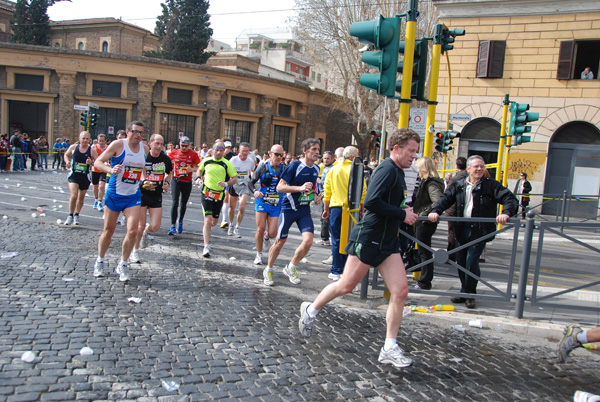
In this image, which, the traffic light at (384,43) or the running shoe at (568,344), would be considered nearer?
the running shoe at (568,344)

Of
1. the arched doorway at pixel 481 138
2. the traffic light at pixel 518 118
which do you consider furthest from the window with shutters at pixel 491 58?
the traffic light at pixel 518 118

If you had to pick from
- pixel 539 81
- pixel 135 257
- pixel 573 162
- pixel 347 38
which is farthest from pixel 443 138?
pixel 347 38

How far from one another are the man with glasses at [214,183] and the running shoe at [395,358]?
4.57 m

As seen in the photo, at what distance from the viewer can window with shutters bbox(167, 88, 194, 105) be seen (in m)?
35.5

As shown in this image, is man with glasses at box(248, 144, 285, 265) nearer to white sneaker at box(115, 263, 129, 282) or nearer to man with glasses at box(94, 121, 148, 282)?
man with glasses at box(94, 121, 148, 282)

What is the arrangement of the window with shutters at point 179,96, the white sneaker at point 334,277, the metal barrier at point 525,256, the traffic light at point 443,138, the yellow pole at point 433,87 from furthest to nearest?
the window with shutters at point 179,96 < the traffic light at point 443,138 < the yellow pole at point 433,87 < the white sneaker at point 334,277 < the metal barrier at point 525,256

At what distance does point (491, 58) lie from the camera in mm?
20406

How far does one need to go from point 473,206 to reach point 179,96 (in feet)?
106

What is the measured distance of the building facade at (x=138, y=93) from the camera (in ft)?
111

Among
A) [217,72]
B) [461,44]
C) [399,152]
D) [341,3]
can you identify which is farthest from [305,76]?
[399,152]

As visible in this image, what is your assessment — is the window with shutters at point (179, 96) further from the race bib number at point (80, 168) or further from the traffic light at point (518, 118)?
the traffic light at point (518, 118)

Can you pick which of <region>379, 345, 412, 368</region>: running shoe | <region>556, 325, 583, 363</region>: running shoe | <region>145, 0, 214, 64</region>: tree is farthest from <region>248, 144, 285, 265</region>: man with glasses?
<region>145, 0, 214, 64</region>: tree

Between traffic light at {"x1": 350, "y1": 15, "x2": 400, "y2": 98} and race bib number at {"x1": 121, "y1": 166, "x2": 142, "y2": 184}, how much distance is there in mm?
3340

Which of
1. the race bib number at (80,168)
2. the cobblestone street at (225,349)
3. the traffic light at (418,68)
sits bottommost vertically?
the cobblestone street at (225,349)
